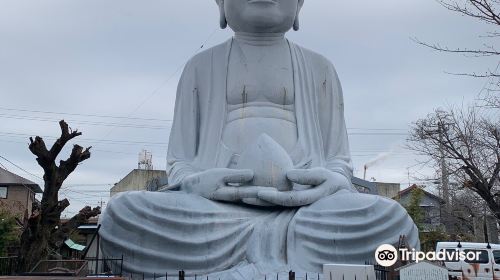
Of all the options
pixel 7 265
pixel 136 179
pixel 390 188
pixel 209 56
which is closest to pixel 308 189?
pixel 209 56

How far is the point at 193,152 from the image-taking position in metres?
7.70

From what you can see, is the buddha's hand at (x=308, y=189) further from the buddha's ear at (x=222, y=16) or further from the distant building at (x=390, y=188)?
the distant building at (x=390, y=188)

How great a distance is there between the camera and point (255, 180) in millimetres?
6609

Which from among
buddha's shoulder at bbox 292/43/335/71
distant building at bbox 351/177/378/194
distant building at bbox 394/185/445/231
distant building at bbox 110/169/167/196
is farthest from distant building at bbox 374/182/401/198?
buddha's shoulder at bbox 292/43/335/71

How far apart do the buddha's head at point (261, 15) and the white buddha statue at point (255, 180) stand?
0.04ft

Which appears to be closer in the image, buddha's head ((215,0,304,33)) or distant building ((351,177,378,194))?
buddha's head ((215,0,304,33))

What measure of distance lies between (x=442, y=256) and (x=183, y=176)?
3094 millimetres

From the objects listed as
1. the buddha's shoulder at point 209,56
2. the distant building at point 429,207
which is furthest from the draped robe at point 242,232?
the distant building at point 429,207

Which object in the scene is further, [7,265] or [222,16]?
[222,16]

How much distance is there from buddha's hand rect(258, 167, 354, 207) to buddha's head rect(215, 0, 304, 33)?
2.19 meters

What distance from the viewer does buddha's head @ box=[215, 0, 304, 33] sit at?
25.0ft

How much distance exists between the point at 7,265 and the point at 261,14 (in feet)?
14.5

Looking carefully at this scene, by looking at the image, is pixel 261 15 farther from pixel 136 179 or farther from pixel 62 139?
pixel 136 179

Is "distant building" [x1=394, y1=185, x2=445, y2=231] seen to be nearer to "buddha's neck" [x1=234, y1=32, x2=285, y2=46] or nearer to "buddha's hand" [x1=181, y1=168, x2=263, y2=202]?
"buddha's neck" [x1=234, y1=32, x2=285, y2=46]
